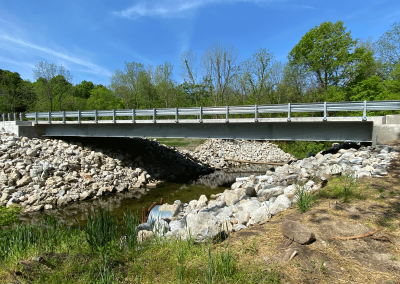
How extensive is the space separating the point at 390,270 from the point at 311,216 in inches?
68.3

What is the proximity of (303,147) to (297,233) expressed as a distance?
99.7 feet

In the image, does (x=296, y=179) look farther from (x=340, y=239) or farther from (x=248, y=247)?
(x=248, y=247)

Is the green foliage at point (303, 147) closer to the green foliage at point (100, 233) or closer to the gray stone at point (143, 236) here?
the gray stone at point (143, 236)

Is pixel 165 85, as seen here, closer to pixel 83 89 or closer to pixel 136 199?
pixel 136 199

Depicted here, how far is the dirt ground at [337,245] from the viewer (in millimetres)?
3268

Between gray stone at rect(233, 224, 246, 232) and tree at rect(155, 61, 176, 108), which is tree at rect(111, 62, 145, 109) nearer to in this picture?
tree at rect(155, 61, 176, 108)

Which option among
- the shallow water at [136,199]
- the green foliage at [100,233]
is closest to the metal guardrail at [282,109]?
the shallow water at [136,199]

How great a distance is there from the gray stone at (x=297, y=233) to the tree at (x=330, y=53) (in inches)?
1132

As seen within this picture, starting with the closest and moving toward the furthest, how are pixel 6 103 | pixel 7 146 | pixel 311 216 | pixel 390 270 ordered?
pixel 390 270, pixel 311 216, pixel 7 146, pixel 6 103

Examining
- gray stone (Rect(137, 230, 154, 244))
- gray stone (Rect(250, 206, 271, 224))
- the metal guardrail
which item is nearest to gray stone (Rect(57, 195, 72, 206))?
the metal guardrail

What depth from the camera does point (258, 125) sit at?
1391cm

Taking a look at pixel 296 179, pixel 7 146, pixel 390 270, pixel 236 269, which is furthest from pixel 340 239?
pixel 7 146

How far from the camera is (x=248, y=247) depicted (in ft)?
13.2

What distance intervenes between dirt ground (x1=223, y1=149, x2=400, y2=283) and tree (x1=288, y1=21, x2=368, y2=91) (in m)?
27.3
